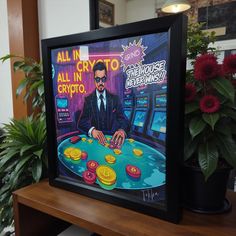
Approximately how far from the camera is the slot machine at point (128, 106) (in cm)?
80

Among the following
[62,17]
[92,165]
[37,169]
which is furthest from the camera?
[62,17]

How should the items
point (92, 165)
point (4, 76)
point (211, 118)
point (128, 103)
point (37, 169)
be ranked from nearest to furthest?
1. point (211, 118)
2. point (128, 103)
3. point (92, 165)
4. point (37, 169)
5. point (4, 76)

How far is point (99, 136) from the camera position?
0.89 meters

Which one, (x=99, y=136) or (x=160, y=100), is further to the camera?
(x=99, y=136)

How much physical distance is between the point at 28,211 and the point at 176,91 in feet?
2.58

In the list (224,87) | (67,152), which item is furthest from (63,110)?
(224,87)

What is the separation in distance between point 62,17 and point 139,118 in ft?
4.34

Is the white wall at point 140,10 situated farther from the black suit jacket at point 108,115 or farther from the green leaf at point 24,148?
the green leaf at point 24,148

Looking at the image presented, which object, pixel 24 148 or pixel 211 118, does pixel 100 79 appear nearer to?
pixel 211 118

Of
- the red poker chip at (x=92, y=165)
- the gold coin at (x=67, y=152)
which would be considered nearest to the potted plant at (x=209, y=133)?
the red poker chip at (x=92, y=165)

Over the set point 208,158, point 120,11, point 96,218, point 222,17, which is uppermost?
point 120,11

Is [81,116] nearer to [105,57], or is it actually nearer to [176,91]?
[105,57]
